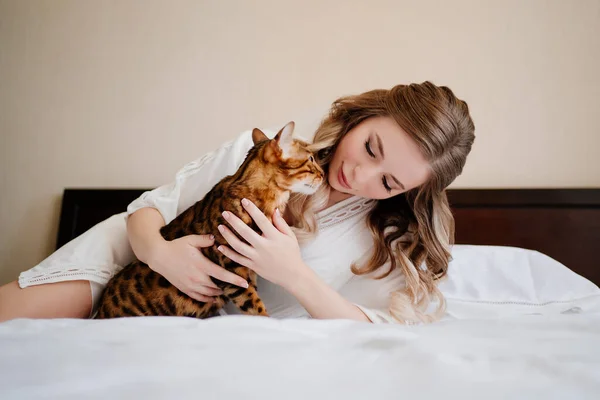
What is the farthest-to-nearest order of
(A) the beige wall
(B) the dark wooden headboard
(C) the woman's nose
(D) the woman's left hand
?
(A) the beige wall < (B) the dark wooden headboard < (C) the woman's nose < (D) the woman's left hand

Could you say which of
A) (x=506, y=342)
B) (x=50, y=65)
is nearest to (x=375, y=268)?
(x=506, y=342)

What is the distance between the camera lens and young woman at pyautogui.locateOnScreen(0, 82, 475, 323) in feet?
3.08

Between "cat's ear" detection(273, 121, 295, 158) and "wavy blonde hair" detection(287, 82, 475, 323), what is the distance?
17cm

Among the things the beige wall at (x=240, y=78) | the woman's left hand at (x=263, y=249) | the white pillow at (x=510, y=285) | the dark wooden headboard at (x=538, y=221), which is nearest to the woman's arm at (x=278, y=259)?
the woman's left hand at (x=263, y=249)

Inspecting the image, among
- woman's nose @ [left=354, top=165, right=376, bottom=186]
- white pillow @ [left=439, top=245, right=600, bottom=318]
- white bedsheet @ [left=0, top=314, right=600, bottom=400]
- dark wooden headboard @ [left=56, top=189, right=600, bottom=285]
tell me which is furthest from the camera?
dark wooden headboard @ [left=56, top=189, right=600, bottom=285]

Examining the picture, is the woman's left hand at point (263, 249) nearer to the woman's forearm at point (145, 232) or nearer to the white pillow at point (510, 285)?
the woman's forearm at point (145, 232)

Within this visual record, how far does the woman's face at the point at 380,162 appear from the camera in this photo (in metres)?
1.01

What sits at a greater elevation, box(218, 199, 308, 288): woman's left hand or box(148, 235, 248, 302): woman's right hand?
box(218, 199, 308, 288): woman's left hand

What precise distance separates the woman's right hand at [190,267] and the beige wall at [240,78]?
1.10 m

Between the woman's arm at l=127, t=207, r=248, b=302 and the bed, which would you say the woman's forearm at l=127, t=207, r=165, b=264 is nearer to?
the woman's arm at l=127, t=207, r=248, b=302

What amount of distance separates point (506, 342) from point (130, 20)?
2236 mm

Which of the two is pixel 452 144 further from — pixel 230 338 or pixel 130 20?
pixel 130 20

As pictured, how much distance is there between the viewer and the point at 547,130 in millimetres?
1691

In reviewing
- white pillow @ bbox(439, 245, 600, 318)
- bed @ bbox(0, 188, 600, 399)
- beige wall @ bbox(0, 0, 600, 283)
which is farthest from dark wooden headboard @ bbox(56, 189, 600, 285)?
bed @ bbox(0, 188, 600, 399)
